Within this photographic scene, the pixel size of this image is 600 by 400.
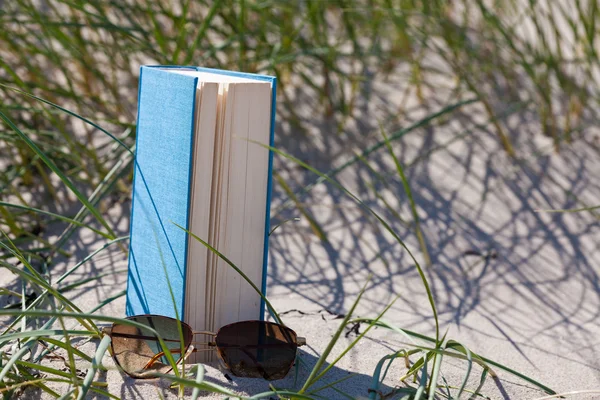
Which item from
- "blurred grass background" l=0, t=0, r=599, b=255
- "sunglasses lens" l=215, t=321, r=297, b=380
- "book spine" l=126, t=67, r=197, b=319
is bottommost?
"sunglasses lens" l=215, t=321, r=297, b=380

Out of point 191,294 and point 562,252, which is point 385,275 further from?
point 191,294

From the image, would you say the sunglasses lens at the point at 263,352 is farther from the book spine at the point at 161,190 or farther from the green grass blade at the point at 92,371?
the green grass blade at the point at 92,371

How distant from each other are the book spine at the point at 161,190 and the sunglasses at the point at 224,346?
55 mm

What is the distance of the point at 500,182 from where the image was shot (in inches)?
90.2

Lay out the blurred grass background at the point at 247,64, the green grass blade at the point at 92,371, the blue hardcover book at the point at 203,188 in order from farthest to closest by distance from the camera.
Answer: the blurred grass background at the point at 247,64, the blue hardcover book at the point at 203,188, the green grass blade at the point at 92,371

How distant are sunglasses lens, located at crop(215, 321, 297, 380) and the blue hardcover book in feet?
0.20

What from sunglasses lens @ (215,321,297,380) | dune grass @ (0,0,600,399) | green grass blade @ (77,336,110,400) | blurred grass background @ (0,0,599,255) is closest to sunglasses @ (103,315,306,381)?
sunglasses lens @ (215,321,297,380)

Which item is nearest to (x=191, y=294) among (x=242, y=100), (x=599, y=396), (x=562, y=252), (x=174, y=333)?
(x=174, y=333)

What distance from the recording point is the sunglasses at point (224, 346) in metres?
1.29

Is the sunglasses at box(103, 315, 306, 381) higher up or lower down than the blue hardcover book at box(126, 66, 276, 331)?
lower down

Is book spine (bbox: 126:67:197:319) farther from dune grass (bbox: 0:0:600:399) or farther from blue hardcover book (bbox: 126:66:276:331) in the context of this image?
dune grass (bbox: 0:0:600:399)

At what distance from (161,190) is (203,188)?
0.09 meters

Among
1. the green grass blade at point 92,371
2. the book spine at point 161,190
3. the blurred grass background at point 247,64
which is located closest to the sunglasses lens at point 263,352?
the book spine at point 161,190

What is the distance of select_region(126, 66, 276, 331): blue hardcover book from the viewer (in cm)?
128
